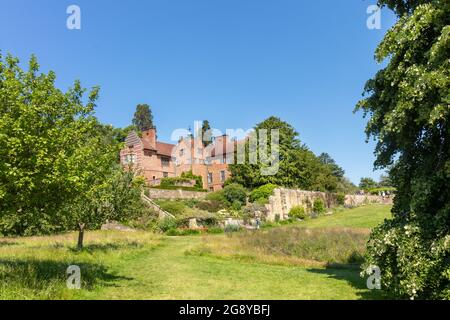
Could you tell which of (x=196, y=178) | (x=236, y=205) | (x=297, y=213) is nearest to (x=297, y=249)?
(x=236, y=205)

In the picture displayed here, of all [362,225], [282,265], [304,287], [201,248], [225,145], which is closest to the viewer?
[304,287]

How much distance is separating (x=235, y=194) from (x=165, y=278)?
3646 centimetres

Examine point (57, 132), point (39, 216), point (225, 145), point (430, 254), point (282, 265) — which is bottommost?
point (282, 265)

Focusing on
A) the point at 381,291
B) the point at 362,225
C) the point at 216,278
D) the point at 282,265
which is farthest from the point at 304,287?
the point at 362,225

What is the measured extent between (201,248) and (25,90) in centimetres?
1431

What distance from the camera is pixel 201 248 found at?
2284cm

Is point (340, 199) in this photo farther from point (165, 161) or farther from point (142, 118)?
point (142, 118)

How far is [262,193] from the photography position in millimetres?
49594

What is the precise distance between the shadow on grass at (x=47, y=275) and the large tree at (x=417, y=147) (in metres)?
8.48

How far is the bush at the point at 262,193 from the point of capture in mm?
48753

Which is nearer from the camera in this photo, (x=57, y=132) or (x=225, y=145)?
(x=57, y=132)

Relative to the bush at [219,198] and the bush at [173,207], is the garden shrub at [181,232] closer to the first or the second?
the bush at [173,207]
